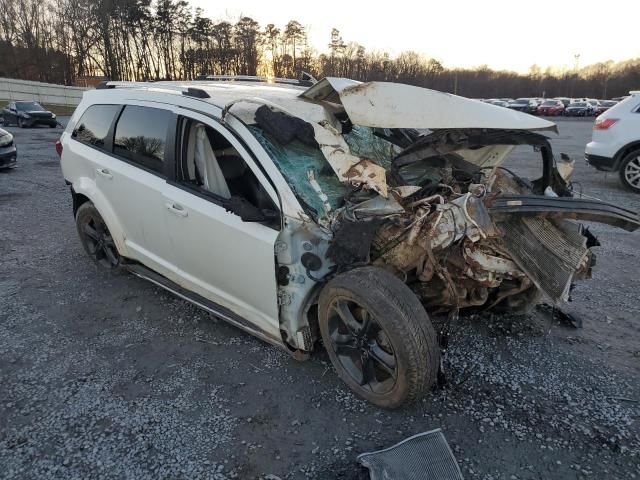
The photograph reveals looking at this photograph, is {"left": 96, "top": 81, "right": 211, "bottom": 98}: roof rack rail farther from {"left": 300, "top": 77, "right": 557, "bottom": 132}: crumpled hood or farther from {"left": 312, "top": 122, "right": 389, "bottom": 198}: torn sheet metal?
{"left": 300, "top": 77, "right": 557, "bottom": 132}: crumpled hood

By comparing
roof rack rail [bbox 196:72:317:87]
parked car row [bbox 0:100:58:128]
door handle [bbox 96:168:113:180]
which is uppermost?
parked car row [bbox 0:100:58:128]

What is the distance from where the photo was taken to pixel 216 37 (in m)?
58.5

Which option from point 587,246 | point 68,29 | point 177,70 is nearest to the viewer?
point 587,246

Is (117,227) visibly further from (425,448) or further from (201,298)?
(425,448)

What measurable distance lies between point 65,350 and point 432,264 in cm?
267

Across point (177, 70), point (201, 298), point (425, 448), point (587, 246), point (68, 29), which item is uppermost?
point (68, 29)

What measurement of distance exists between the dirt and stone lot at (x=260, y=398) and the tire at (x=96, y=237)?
0.38 m

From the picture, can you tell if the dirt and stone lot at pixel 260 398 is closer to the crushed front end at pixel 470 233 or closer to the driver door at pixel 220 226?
the driver door at pixel 220 226

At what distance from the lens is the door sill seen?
3.12 meters

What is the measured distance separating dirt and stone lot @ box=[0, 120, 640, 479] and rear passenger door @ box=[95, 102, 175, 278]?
0.54 metres

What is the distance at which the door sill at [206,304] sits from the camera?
3120 mm

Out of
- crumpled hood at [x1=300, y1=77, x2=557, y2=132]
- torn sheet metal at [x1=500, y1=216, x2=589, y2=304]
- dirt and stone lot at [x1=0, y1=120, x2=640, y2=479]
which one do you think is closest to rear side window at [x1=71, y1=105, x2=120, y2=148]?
dirt and stone lot at [x1=0, y1=120, x2=640, y2=479]

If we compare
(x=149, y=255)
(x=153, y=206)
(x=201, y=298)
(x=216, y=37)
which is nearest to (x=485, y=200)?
(x=201, y=298)

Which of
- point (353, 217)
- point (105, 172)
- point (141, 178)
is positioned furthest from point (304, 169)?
point (105, 172)
